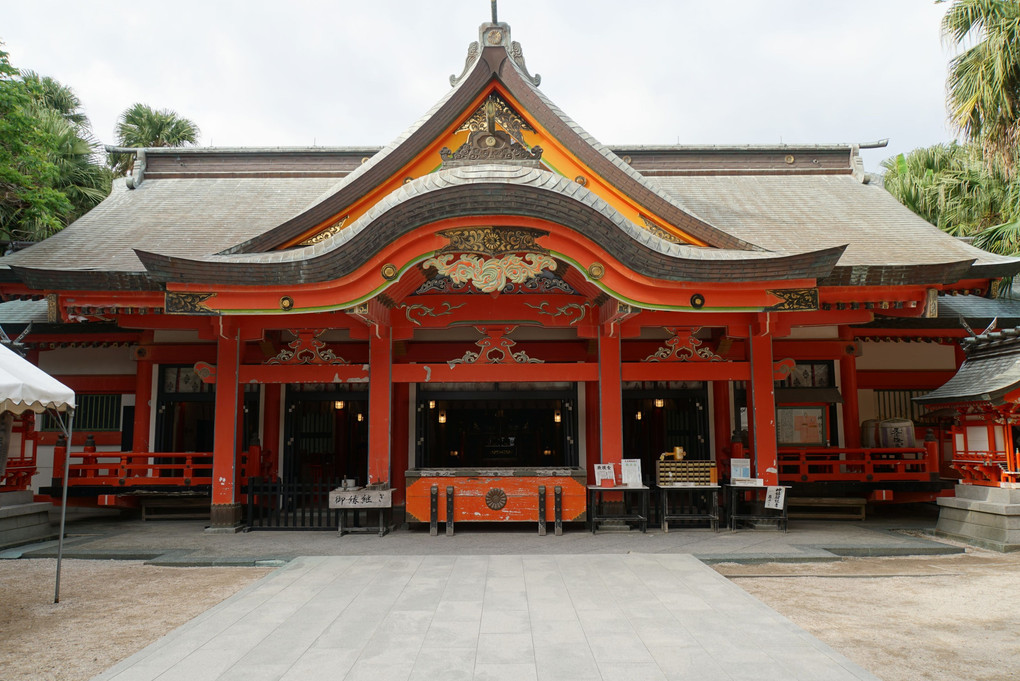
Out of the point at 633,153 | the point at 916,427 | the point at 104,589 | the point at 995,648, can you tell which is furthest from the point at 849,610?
the point at 633,153

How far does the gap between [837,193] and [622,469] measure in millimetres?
7296

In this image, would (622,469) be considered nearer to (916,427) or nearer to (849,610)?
(849,610)

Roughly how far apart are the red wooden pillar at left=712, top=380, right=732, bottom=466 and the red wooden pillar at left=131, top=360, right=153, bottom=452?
34.1 feet

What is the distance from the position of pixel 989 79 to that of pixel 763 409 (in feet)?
21.4

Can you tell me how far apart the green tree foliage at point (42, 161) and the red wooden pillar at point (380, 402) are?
285 inches

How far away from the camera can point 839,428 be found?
41.0ft

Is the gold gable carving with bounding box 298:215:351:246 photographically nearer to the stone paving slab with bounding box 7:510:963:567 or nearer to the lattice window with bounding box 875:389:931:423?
the stone paving slab with bounding box 7:510:963:567

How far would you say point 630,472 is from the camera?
9.50 m

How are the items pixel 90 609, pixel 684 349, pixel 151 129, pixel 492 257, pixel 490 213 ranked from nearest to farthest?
1. pixel 90 609
2. pixel 490 213
3. pixel 492 257
4. pixel 684 349
5. pixel 151 129

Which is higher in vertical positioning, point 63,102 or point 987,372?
point 63,102

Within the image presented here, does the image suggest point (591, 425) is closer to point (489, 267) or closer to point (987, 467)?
point (489, 267)

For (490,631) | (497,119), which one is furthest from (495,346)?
(490,631)

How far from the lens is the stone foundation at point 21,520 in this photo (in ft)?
28.3

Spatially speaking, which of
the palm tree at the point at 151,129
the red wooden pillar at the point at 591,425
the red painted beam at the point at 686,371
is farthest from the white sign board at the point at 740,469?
the palm tree at the point at 151,129
